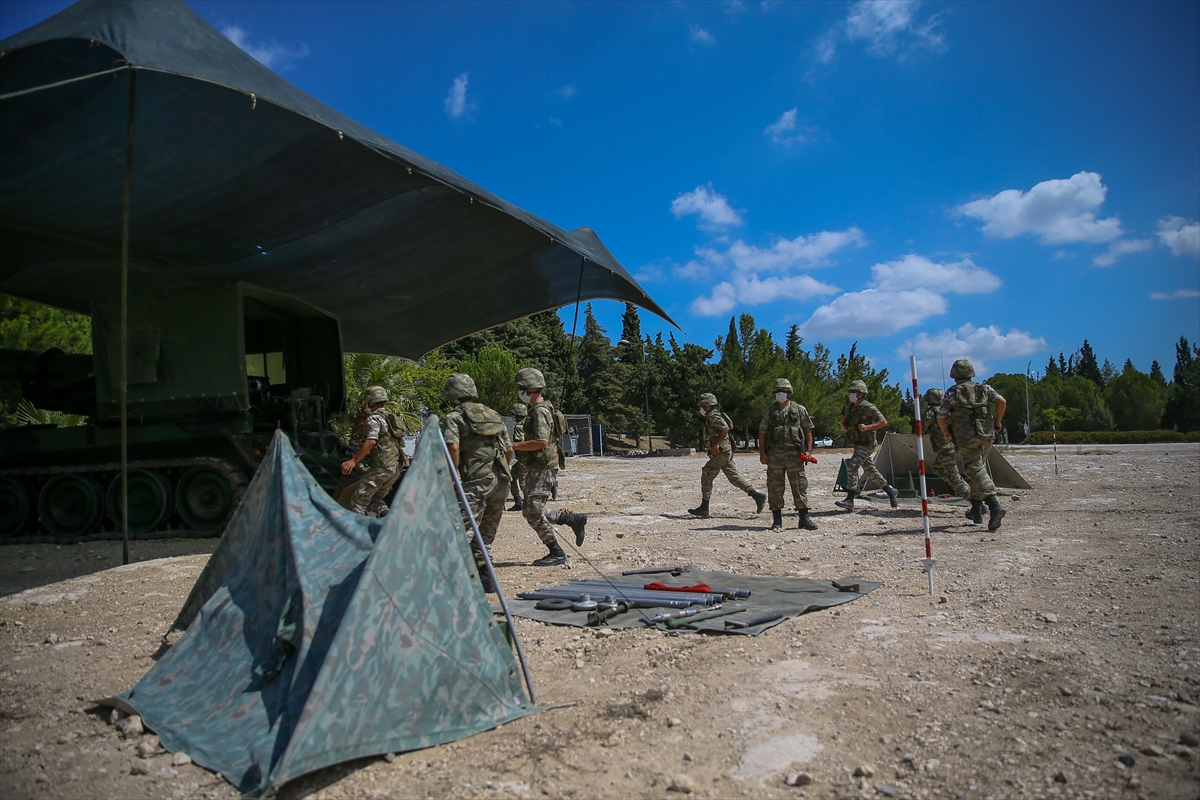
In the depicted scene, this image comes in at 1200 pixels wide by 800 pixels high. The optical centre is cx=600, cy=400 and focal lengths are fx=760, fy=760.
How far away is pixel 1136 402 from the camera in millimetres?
56250

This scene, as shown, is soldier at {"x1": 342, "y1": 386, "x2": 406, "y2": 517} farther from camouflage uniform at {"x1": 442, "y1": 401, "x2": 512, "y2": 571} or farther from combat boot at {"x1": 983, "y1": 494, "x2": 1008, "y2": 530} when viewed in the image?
combat boot at {"x1": 983, "y1": 494, "x2": 1008, "y2": 530}

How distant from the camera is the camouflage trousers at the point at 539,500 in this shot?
724 cm

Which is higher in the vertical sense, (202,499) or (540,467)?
(540,467)

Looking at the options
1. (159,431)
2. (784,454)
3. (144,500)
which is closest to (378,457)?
(159,431)

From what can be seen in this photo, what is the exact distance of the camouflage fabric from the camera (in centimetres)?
1070

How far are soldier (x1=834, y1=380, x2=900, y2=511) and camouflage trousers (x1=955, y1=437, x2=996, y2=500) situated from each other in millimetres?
1823

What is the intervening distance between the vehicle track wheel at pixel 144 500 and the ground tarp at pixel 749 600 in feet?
22.4

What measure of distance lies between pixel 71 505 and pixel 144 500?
133 centimetres

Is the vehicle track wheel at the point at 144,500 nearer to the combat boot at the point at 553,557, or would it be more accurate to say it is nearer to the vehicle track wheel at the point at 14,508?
the vehicle track wheel at the point at 14,508

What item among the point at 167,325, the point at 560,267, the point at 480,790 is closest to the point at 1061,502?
the point at 560,267

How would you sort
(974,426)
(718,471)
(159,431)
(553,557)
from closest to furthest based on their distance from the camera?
(553,557) < (974,426) < (159,431) < (718,471)

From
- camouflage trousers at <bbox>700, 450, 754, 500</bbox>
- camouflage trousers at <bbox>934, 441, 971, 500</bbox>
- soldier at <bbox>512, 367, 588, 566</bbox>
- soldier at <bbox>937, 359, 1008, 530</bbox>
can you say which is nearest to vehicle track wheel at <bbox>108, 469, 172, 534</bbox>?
soldier at <bbox>512, 367, 588, 566</bbox>

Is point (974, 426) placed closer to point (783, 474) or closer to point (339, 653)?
point (783, 474)

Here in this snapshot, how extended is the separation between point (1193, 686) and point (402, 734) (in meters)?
3.43
